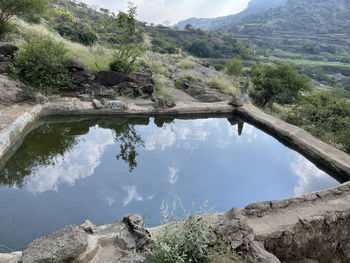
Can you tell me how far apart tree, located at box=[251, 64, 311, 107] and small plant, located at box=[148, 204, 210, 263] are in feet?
35.4

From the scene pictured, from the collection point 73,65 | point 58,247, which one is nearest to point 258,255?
point 58,247

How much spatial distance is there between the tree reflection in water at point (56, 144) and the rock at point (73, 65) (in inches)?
92.1

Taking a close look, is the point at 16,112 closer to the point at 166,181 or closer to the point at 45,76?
the point at 45,76

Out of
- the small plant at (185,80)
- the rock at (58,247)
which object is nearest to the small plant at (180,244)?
the rock at (58,247)

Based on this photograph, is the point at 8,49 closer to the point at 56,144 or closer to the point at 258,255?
the point at 56,144

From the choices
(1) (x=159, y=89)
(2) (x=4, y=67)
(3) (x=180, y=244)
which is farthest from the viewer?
(1) (x=159, y=89)

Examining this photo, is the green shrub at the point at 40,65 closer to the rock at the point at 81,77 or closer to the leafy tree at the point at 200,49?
the rock at the point at 81,77

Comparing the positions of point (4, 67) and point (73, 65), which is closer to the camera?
point (4, 67)

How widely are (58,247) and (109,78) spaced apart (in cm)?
723

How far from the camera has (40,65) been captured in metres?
7.43

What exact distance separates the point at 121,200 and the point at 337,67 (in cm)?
7047

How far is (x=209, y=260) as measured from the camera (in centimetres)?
223

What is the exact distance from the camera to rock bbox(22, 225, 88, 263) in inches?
88.3

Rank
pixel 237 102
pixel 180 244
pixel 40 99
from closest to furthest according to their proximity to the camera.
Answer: pixel 180 244
pixel 40 99
pixel 237 102
